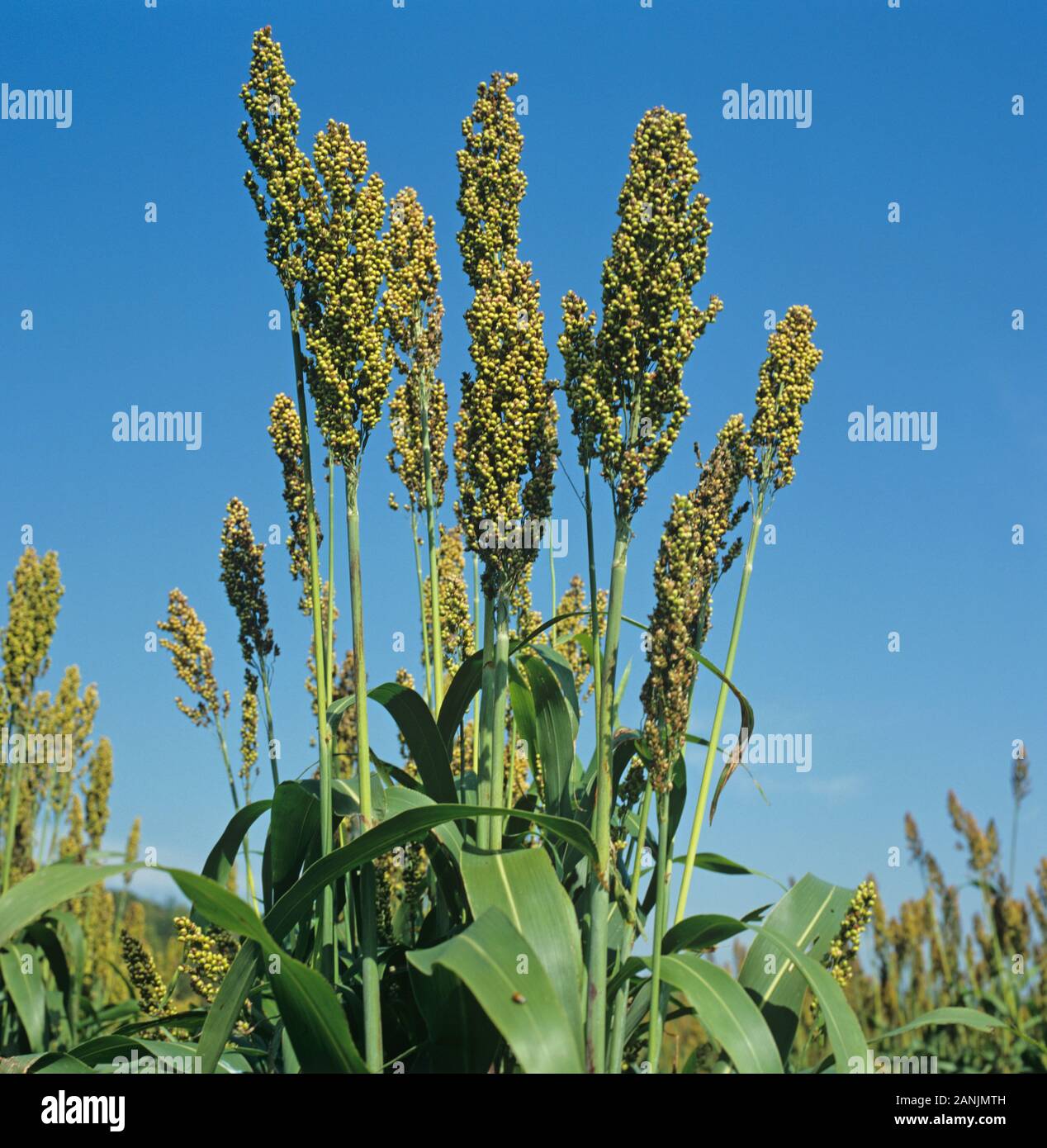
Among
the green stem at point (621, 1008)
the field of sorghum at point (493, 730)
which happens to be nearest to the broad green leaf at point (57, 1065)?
the field of sorghum at point (493, 730)

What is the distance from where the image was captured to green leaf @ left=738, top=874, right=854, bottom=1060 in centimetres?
370

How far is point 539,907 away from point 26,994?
12.5ft

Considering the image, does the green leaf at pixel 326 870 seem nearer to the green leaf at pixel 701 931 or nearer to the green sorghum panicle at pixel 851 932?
the green leaf at pixel 701 931

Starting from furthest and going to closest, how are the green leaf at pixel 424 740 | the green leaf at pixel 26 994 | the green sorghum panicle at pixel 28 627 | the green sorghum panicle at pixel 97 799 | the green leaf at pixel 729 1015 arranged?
1. the green sorghum panicle at pixel 97 799
2. the green sorghum panicle at pixel 28 627
3. the green leaf at pixel 26 994
4. the green leaf at pixel 424 740
5. the green leaf at pixel 729 1015

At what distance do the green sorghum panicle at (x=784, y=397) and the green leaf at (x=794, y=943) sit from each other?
4.91 feet

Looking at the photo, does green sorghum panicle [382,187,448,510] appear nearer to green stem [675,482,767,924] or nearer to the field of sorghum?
the field of sorghum

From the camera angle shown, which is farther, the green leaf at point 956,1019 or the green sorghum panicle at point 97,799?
the green sorghum panicle at point 97,799

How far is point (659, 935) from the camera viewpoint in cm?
300

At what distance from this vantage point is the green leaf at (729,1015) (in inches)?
111

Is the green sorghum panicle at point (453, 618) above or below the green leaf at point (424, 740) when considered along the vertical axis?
above

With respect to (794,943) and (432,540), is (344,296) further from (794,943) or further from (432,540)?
(794,943)

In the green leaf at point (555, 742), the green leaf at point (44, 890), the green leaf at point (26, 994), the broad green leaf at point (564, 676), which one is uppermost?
the broad green leaf at point (564, 676)

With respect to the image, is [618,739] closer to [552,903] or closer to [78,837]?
[552,903]

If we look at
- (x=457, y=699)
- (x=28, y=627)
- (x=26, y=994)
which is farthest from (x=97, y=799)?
(x=457, y=699)
